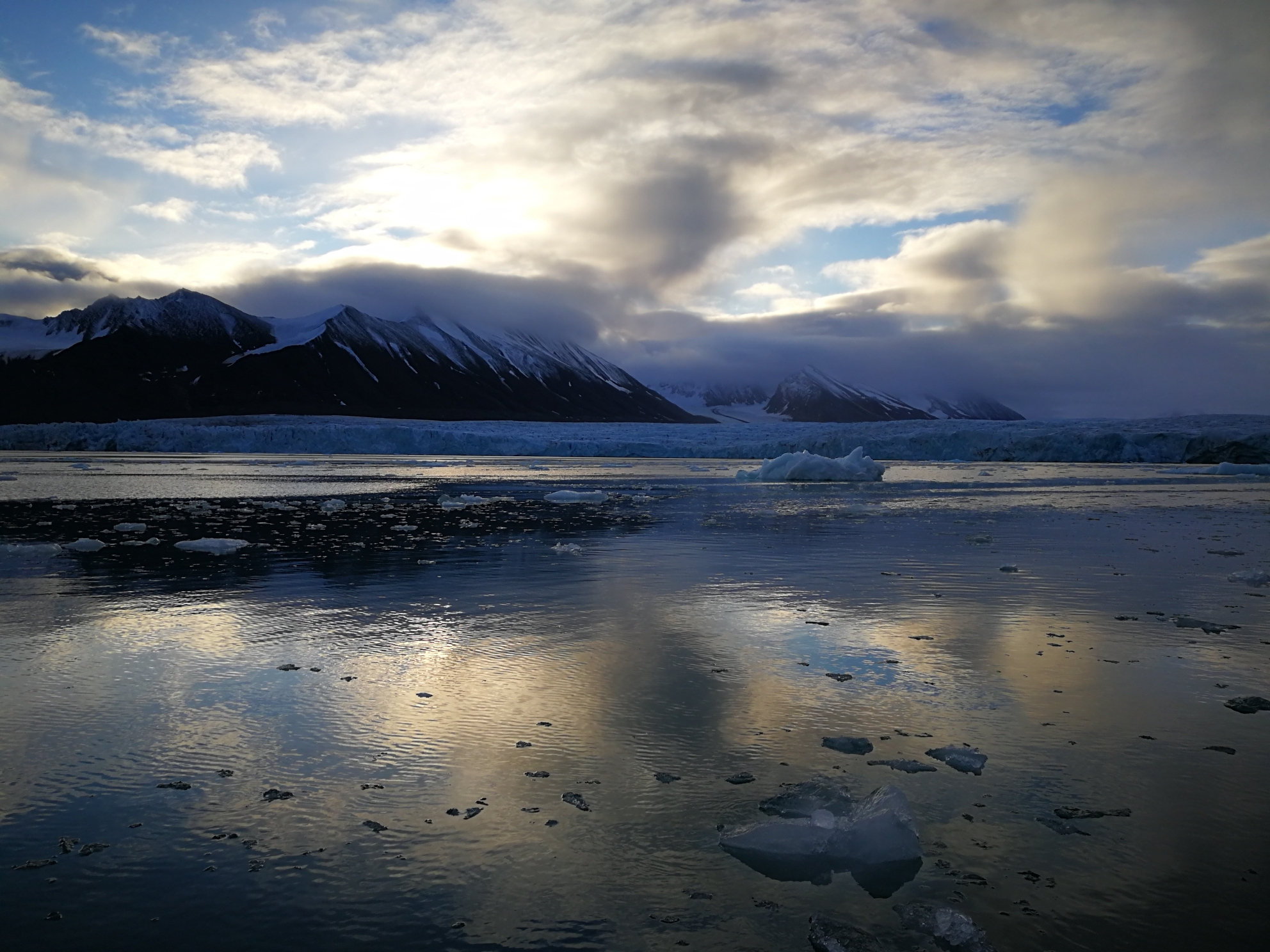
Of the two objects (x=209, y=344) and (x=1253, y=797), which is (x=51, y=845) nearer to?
(x=1253, y=797)

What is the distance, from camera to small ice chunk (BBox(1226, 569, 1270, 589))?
994 cm

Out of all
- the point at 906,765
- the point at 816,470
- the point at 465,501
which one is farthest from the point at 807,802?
the point at 816,470

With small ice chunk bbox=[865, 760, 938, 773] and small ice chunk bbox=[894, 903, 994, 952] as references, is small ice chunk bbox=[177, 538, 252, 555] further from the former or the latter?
small ice chunk bbox=[894, 903, 994, 952]

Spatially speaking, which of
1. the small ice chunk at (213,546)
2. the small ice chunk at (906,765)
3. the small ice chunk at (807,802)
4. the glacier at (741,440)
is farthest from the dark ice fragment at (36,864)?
the glacier at (741,440)

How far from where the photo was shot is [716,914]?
10.5 ft

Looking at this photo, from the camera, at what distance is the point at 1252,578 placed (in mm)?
10070

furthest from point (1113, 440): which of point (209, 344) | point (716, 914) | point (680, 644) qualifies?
point (209, 344)

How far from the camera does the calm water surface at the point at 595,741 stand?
10.6ft

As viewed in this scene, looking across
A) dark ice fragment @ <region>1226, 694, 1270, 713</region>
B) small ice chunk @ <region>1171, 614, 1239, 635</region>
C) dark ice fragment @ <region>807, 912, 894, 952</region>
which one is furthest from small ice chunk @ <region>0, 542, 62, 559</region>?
small ice chunk @ <region>1171, 614, 1239, 635</region>

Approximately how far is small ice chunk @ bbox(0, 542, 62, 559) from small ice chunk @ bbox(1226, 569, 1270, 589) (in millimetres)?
15333

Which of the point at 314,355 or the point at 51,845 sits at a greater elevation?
the point at 314,355

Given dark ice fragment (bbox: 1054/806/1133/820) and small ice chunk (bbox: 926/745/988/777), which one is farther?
small ice chunk (bbox: 926/745/988/777)

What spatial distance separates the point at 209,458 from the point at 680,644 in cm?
5475

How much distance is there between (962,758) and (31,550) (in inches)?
506
